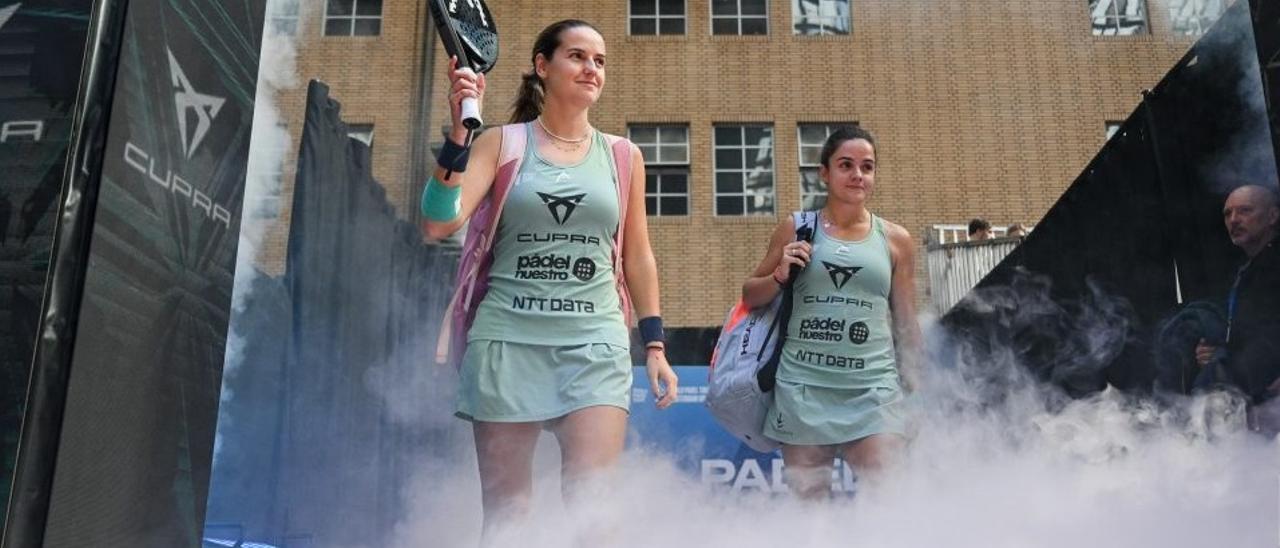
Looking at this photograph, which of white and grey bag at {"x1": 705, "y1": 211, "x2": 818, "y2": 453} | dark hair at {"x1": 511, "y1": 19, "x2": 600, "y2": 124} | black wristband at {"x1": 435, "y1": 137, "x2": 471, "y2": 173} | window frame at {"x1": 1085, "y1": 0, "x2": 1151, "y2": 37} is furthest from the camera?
window frame at {"x1": 1085, "y1": 0, "x2": 1151, "y2": 37}

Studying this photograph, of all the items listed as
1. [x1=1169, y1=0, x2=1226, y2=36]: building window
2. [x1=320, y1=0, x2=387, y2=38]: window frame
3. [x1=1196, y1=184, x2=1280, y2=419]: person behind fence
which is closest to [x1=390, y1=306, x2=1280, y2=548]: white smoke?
[x1=1196, y1=184, x2=1280, y2=419]: person behind fence

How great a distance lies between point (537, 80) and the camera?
11.2ft

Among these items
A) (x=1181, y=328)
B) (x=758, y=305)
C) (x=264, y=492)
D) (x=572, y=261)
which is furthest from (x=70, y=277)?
(x=1181, y=328)

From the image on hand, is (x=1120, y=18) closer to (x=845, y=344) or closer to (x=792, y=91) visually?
(x=792, y=91)

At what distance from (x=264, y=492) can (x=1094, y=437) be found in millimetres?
3235

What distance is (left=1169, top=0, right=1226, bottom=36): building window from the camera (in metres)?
4.58

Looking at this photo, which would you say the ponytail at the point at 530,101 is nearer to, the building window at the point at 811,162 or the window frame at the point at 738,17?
the building window at the point at 811,162

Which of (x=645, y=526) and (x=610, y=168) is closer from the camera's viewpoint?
(x=610, y=168)

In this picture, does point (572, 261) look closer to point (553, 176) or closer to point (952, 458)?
point (553, 176)

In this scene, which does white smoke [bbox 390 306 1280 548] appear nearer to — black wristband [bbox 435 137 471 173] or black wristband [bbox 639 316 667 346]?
black wristband [bbox 639 316 667 346]

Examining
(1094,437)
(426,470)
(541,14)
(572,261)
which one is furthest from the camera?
(541,14)

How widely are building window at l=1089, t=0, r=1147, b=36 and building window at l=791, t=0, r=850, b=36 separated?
1142mm

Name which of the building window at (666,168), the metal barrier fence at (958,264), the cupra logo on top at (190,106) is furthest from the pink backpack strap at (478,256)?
the metal barrier fence at (958,264)

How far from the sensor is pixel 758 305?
4.20 m
